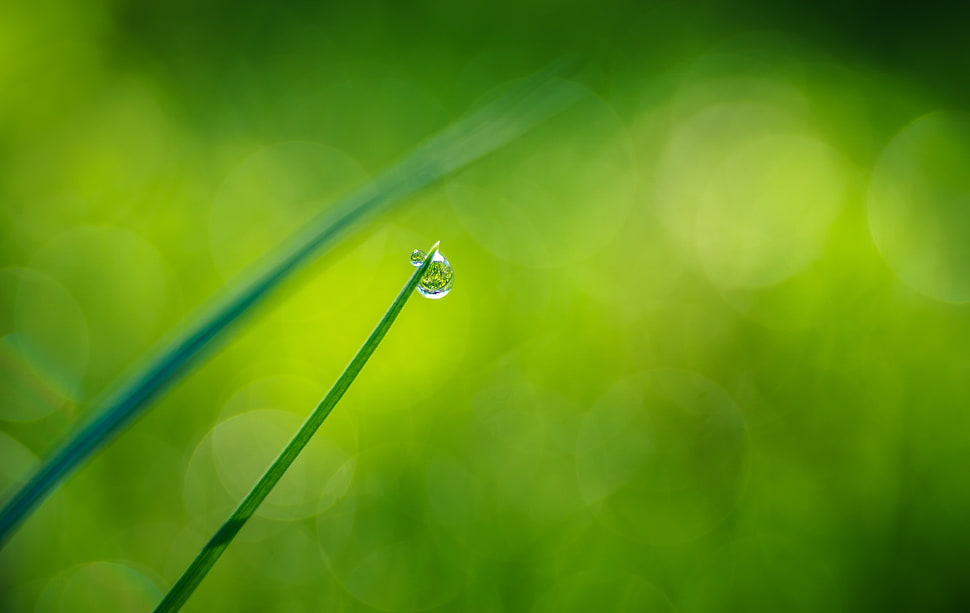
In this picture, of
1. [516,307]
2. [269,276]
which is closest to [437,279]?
[269,276]

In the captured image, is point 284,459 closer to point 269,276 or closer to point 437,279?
point 269,276

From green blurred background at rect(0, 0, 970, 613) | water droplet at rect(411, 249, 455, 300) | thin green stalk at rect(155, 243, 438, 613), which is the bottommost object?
thin green stalk at rect(155, 243, 438, 613)

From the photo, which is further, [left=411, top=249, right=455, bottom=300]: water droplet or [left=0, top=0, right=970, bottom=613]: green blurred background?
[left=0, top=0, right=970, bottom=613]: green blurred background

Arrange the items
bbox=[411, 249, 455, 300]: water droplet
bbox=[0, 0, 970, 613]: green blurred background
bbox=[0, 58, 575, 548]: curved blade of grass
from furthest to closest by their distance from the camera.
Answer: bbox=[0, 0, 970, 613]: green blurred background, bbox=[411, 249, 455, 300]: water droplet, bbox=[0, 58, 575, 548]: curved blade of grass

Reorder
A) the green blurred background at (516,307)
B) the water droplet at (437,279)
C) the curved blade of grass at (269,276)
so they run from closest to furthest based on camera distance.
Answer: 1. the curved blade of grass at (269,276)
2. the water droplet at (437,279)
3. the green blurred background at (516,307)

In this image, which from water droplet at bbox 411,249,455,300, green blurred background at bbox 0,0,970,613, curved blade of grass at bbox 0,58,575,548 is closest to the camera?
curved blade of grass at bbox 0,58,575,548

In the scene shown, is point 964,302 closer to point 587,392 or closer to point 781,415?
point 781,415
